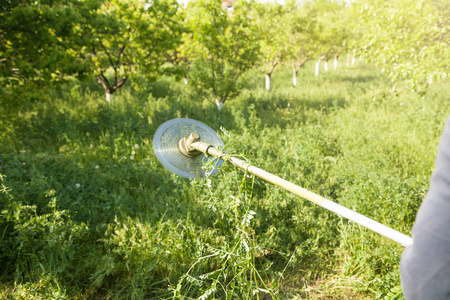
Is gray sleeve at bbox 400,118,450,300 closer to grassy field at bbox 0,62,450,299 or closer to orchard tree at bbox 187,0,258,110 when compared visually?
grassy field at bbox 0,62,450,299

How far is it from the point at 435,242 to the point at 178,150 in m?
1.68

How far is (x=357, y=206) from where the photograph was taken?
327 centimetres

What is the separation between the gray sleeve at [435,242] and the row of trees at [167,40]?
557cm

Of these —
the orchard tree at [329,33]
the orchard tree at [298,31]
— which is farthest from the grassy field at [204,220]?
the orchard tree at [329,33]

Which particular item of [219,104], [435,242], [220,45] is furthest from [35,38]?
[435,242]

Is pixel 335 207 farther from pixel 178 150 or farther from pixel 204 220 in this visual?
pixel 204 220

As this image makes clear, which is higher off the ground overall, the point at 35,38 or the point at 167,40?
the point at 35,38

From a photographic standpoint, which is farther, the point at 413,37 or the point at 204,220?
the point at 413,37

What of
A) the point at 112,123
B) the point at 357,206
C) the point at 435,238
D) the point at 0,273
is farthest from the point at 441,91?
the point at 0,273

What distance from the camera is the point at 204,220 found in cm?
340

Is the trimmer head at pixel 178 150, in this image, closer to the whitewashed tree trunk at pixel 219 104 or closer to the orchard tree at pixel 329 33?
the whitewashed tree trunk at pixel 219 104

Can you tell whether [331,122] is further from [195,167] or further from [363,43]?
[195,167]

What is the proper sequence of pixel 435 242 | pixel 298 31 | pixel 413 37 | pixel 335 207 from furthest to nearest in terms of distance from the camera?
pixel 298 31, pixel 413 37, pixel 335 207, pixel 435 242

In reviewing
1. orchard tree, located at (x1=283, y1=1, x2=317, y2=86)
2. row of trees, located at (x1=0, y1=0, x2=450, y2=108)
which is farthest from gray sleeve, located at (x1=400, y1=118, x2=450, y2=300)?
orchard tree, located at (x1=283, y1=1, x2=317, y2=86)
